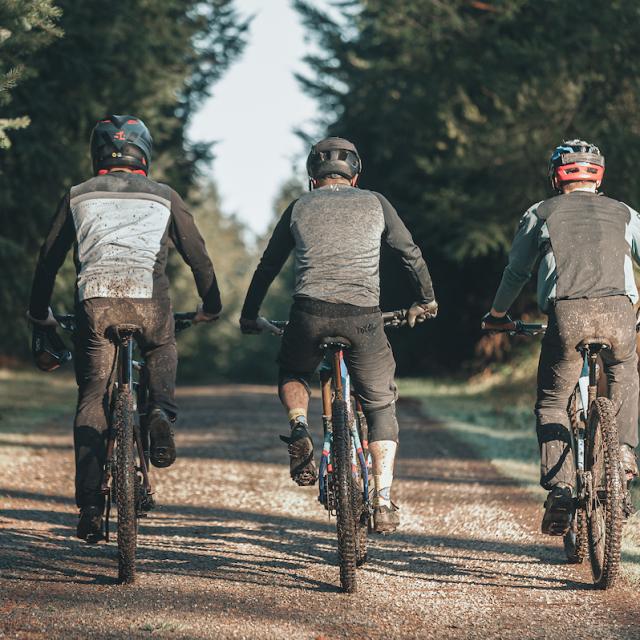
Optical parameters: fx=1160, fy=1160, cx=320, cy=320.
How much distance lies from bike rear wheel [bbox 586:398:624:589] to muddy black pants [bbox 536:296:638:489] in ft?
0.47

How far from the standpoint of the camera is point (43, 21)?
8.15 m

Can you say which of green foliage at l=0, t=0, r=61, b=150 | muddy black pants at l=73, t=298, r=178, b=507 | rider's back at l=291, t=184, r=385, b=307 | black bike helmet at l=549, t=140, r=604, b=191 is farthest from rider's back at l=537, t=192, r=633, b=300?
green foliage at l=0, t=0, r=61, b=150

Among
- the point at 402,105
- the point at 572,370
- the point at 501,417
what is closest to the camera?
the point at 572,370

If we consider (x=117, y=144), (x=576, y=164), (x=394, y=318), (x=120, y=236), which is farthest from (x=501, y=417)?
(x=120, y=236)

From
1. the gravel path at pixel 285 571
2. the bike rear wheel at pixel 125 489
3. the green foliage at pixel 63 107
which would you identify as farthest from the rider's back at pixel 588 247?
the green foliage at pixel 63 107

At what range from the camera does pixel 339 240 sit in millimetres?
5871

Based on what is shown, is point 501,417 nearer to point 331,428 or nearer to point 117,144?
point 331,428

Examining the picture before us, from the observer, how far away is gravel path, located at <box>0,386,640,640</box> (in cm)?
502

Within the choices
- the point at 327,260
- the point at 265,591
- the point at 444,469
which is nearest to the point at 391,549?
the point at 265,591

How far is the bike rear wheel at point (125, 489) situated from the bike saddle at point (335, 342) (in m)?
1.02

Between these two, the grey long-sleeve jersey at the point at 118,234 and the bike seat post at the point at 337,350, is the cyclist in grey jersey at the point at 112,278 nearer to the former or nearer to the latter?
the grey long-sleeve jersey at the point at 118,234

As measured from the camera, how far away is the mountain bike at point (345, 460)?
5.55m

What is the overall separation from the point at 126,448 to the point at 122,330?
0.63m

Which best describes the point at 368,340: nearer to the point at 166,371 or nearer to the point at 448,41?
the point at 166,371
